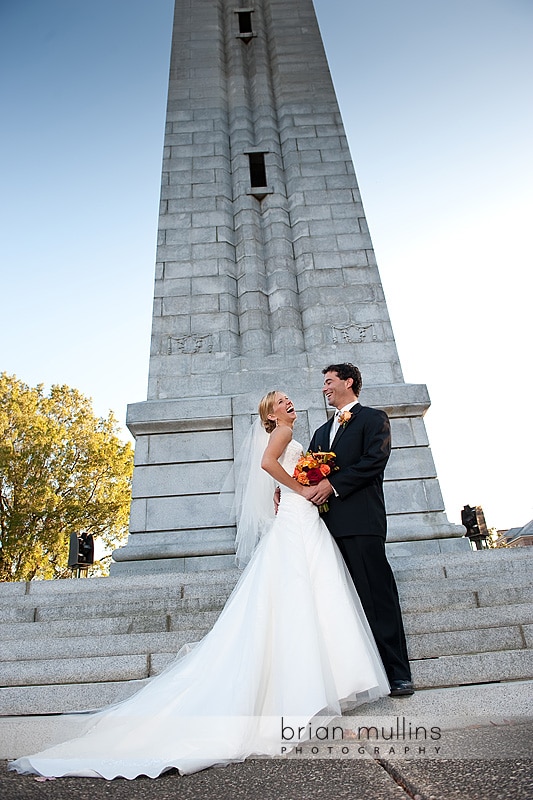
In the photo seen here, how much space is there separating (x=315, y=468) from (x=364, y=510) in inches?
18.3

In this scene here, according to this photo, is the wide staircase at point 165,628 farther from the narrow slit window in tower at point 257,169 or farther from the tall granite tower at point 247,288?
the narrow slit window in tower at point 257,169

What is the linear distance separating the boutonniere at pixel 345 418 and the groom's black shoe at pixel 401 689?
185 cm

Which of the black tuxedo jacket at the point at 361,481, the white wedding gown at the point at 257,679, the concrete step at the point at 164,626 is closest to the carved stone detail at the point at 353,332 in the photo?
the concrete step at the point at 164,626

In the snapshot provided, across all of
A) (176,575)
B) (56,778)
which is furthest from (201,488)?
(56,778)

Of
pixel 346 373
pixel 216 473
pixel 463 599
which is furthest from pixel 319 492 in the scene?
pixel 216 473

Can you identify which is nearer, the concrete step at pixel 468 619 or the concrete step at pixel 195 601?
the concrete step at pixel 468 619

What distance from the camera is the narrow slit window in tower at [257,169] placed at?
37.7 ft

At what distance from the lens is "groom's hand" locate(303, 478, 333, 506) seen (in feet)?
13.2

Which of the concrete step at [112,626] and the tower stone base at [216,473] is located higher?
the tower stone base at [216,473]

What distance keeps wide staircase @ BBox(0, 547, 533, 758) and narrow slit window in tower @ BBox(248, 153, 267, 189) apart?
8461 millimetres

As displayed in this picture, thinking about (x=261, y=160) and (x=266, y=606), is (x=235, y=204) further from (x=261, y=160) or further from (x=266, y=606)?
(x=266, y=606)

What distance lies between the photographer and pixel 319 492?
4.05m

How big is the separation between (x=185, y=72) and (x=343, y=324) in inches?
295

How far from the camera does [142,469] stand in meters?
8.09
